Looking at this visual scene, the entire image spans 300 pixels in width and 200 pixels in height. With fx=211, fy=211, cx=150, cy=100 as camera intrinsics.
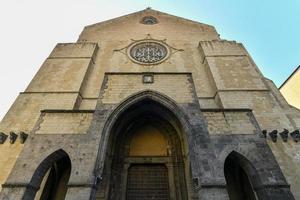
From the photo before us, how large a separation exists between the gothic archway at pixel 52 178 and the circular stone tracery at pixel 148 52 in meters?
6.39

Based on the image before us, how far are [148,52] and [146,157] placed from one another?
20.8 ft

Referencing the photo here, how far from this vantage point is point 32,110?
8836 mm

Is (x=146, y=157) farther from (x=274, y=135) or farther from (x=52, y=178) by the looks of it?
(x=274, y=135)

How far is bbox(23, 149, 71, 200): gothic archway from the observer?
590 centimetres

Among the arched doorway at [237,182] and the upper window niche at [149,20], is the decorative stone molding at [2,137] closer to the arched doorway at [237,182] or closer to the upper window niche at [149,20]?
the arched doorway at [237,182]

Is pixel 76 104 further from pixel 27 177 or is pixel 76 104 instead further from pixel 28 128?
pixel 27 177

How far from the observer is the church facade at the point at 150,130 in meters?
5.81

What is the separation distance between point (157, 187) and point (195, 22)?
37.7ft

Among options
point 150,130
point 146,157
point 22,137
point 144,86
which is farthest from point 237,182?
point 22,137

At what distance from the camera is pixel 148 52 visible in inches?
473

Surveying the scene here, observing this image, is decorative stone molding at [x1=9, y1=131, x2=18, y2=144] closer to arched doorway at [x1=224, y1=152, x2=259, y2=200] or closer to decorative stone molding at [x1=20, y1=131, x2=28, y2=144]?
decorative stone molding at [x1=20, y1=131, x2=28, y2=144]

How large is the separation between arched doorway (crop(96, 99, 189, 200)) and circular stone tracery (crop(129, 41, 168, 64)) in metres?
3.91

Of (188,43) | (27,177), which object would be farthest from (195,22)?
(27,177)

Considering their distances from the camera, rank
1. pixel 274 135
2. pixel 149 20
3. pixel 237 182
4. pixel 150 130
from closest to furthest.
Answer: pixel 237 182 < pixel 274 135 < pixel 150 130 < pixel 149 20
